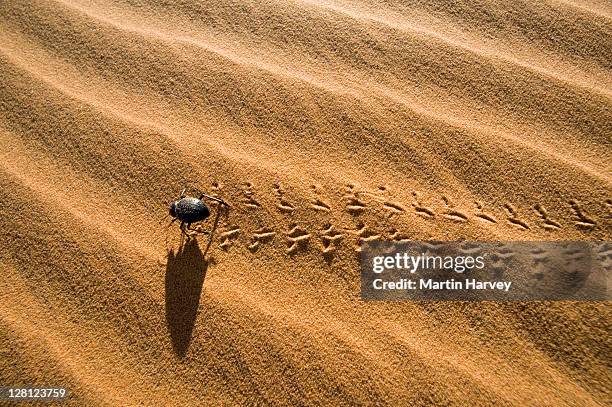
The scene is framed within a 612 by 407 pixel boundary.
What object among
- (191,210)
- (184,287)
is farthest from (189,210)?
(184,287)

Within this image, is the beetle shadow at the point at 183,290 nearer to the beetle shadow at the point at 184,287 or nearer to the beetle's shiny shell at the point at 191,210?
the beetle shadow at the point at 184,287

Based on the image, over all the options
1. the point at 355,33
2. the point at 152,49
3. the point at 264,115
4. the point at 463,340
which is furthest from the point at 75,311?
the point at 355,33

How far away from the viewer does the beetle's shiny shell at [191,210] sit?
151cm

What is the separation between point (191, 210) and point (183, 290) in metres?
0.29

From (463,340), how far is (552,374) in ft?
0.95

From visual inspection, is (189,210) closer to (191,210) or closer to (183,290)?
(191,210)

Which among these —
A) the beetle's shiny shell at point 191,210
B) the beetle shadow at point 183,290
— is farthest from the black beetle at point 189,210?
the beetle shadow at point 183,290

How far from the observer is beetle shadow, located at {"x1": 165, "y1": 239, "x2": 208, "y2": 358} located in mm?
1467

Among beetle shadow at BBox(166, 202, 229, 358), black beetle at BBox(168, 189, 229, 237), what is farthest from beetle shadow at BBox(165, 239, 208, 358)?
black beetle at BBox(168, 189, 229, 237)

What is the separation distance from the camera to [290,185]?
5.32ft

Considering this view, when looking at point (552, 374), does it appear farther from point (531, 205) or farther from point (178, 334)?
point (178, 334)

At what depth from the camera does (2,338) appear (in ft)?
4.89

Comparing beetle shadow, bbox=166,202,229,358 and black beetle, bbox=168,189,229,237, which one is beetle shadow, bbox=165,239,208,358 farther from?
black beetle, bbox=168,189,229,237

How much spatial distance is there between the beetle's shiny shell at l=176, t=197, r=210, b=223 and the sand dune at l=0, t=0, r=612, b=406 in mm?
101
